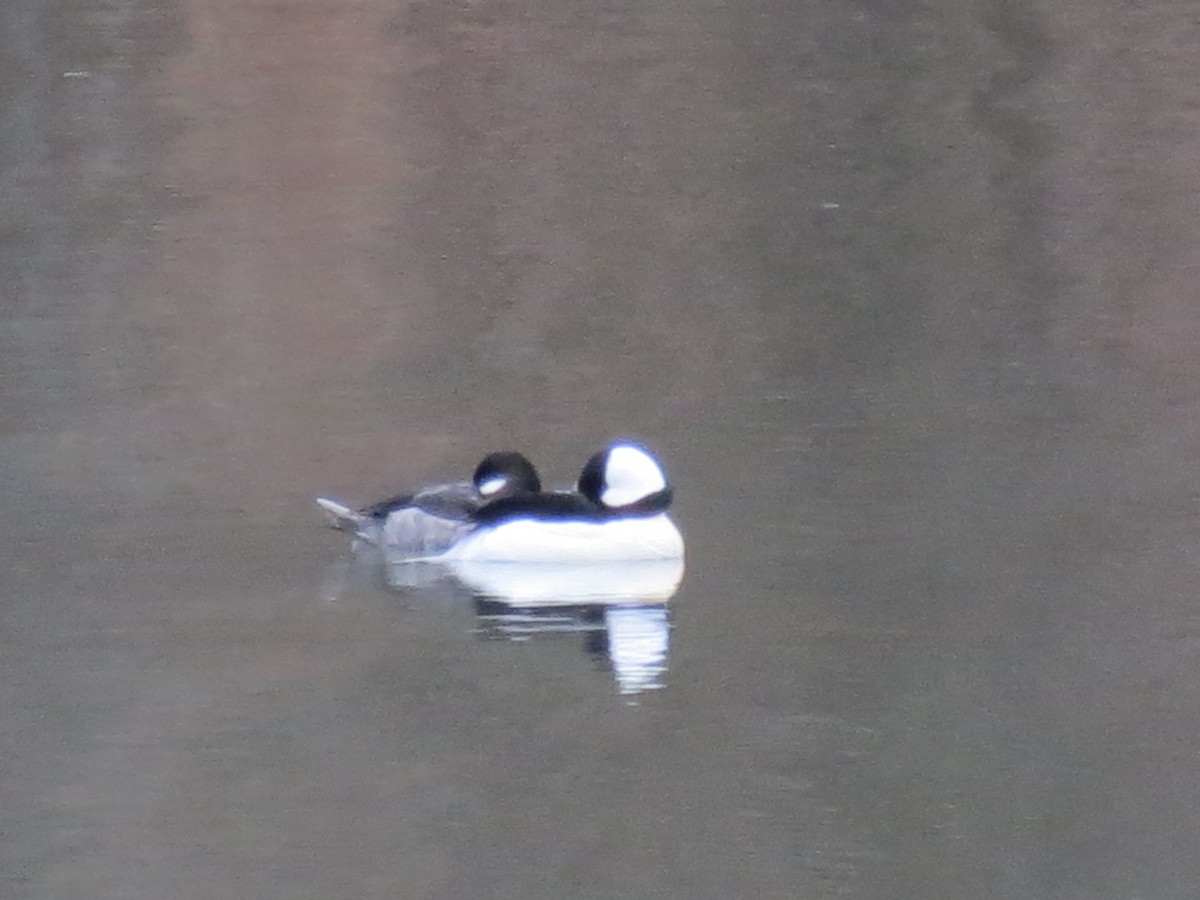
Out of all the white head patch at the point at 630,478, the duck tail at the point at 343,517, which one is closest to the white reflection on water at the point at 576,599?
the duck tail at the point at 343,517

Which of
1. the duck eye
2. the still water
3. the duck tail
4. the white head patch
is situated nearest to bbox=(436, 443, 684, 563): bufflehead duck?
the white head patch

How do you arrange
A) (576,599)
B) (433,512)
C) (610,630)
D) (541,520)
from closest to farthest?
(610,630)
(576,599)
(541,520)
(433,512)

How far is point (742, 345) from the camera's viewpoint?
1512 centimetres

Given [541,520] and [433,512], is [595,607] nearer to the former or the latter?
[541,520]

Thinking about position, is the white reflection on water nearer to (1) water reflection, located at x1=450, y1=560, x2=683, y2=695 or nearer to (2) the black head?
(1) water reflection, located at x1=450, y1=560, x2=683, y2=695

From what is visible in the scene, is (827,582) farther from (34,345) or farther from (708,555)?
(34,345)

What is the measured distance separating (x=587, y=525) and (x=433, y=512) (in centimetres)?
68

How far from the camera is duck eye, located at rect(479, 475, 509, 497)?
1082 cm

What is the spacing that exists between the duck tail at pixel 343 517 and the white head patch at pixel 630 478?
42.9 inches

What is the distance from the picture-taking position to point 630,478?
10.6m

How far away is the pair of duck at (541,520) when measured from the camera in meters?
10.5

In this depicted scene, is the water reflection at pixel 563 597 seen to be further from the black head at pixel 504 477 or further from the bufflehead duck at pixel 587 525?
the black head at pixel 504 477

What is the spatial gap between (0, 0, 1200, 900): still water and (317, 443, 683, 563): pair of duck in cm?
27

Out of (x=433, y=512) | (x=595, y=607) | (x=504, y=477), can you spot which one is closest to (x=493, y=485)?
(x=504, y=477)
